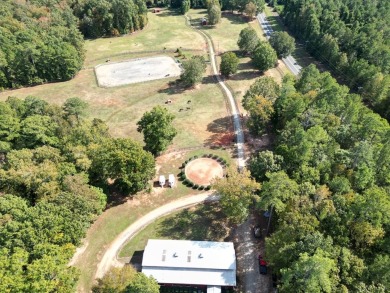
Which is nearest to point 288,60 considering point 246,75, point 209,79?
point 246,75

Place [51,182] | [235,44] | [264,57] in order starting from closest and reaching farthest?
[51,182] < [264,57] < [235,44]

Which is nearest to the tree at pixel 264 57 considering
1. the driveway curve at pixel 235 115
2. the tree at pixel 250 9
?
the driveway curve at pixel 235 115

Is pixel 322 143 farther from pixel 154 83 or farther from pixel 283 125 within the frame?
pixel 154 83

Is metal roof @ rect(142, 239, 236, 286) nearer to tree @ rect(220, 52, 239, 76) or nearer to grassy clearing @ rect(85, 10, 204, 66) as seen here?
tree @ rect(220, 52, 239, 76)

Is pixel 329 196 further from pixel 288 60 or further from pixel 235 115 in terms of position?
pixel 288 60

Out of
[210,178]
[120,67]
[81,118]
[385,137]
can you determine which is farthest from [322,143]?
[120,67]
